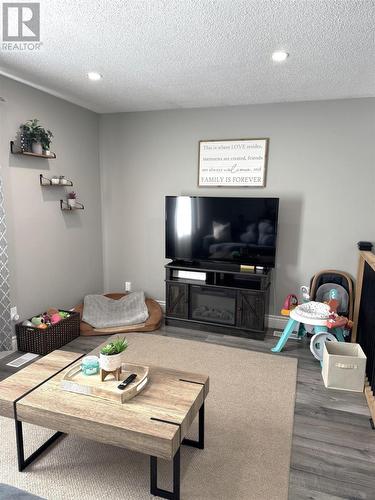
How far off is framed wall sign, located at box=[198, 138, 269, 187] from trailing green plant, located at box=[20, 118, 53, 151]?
1635 mm

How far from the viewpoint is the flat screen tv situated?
3596mm

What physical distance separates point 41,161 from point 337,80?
2784 mm

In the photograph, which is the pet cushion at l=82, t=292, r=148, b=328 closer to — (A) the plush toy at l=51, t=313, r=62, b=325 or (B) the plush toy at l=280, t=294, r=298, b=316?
(A) the plush toy at l=51, t=313, r=62, b=325

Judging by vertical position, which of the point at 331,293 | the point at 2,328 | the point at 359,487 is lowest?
the point at 359,487

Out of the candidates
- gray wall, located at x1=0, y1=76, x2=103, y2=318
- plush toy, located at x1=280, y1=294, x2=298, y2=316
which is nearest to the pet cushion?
gray wall, located at x1=0, y1=76, x2=103, y2=318

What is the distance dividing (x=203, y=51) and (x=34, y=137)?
67.3 inches

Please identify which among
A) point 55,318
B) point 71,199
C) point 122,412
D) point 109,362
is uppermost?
point 71,199

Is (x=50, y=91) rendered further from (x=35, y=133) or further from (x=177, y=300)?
(x=177, y=300)

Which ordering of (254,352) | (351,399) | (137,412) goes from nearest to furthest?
1. (137,412)
2. (351,399)
3. (254,352)

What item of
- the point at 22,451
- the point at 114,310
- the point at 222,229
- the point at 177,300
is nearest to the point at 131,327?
the point at 114,310

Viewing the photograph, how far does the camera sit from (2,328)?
3072 mm

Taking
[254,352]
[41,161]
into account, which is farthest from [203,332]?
[41,161]

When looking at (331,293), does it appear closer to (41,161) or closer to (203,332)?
(203,332)

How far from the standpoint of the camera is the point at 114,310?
13.5 ft
